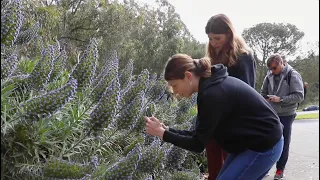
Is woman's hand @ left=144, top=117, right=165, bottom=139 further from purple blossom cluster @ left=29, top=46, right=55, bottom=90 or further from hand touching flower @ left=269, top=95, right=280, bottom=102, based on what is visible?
hand touching flower @ left=269, top=95, right=280, bottom=102

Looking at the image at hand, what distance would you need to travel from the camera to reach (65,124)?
10.6 feet

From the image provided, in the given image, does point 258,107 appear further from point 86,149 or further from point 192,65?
point 86,149

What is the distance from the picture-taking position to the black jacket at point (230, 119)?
8.18 ft

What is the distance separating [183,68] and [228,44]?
109cm

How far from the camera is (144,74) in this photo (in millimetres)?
3791

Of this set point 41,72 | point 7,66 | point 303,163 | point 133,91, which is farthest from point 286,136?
point 7,66

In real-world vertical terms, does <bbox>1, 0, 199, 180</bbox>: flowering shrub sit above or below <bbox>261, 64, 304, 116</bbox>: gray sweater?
above

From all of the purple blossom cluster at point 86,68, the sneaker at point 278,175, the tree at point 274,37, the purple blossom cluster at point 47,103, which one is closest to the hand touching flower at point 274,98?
the sneaker at point 278,175

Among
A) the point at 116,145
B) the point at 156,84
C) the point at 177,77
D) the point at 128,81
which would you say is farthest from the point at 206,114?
the point at 156,84

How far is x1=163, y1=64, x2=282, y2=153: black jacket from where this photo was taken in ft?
8.18

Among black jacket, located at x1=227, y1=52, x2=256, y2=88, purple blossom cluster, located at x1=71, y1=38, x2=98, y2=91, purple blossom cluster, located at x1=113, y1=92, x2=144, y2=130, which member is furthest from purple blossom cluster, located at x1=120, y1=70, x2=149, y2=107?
black jacket, located at x1=227, y1=52, x2=256, y2=88

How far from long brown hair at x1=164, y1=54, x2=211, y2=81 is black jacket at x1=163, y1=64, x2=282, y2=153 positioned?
Result: 0.05 m

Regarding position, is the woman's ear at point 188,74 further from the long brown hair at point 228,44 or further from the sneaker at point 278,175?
the sneaker at point 278,175

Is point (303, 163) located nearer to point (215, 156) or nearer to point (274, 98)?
point (274, 98)
